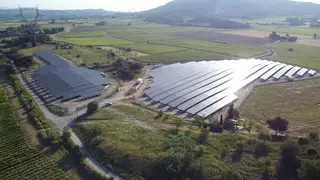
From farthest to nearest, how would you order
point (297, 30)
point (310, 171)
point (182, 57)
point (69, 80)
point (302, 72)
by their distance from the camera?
1. point (297, 30)
2. point (182, 57)
3. point (302, 72)
4. point (69, 80)
5. point (310, 171)

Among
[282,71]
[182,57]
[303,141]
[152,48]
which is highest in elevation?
[152,48]

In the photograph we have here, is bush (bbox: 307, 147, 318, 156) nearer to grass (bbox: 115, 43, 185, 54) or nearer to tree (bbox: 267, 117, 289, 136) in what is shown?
tree (bbox: 267, 117, 289, 136)

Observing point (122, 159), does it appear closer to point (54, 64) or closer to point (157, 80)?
point (157, 80)

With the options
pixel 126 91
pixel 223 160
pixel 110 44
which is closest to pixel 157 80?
pixel 126 91

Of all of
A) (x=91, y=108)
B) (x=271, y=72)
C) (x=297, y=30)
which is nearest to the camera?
(x=91, y=108)

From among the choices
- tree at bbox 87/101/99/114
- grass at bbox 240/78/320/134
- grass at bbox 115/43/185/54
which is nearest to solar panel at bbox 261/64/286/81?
grass at bbox 240/78/320/134

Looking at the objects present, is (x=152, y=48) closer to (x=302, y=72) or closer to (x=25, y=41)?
(x=25, y=41)

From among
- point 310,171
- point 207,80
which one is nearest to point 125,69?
point 207,80
